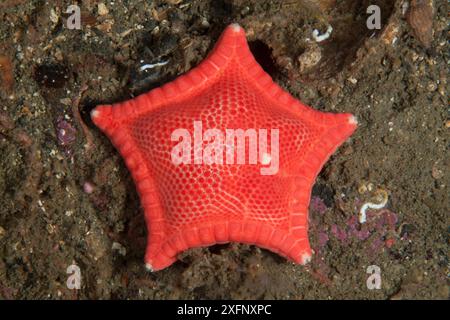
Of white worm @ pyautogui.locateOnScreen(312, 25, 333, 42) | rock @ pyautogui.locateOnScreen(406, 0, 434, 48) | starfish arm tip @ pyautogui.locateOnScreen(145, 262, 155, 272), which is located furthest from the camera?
white worm @ pyautogui.locateOnScreen(312, 25, 333, 42)

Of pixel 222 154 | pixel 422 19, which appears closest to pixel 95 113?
pixel 222 154

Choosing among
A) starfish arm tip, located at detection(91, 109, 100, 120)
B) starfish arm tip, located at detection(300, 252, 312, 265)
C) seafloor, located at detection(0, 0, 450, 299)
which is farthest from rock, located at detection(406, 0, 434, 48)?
starfish arm tip, located at detection(91, 109, 100, 120)

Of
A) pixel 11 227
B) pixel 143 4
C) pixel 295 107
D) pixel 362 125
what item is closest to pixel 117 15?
pixel 143 4

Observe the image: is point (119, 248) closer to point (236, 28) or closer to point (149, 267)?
point (149, 267)

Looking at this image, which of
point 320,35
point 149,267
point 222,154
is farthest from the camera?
point 320,35

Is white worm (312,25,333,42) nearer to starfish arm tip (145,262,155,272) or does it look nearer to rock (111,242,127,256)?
starfish arm tip (145,262,155,272)

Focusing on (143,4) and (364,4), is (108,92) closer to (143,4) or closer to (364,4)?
(143,4)
